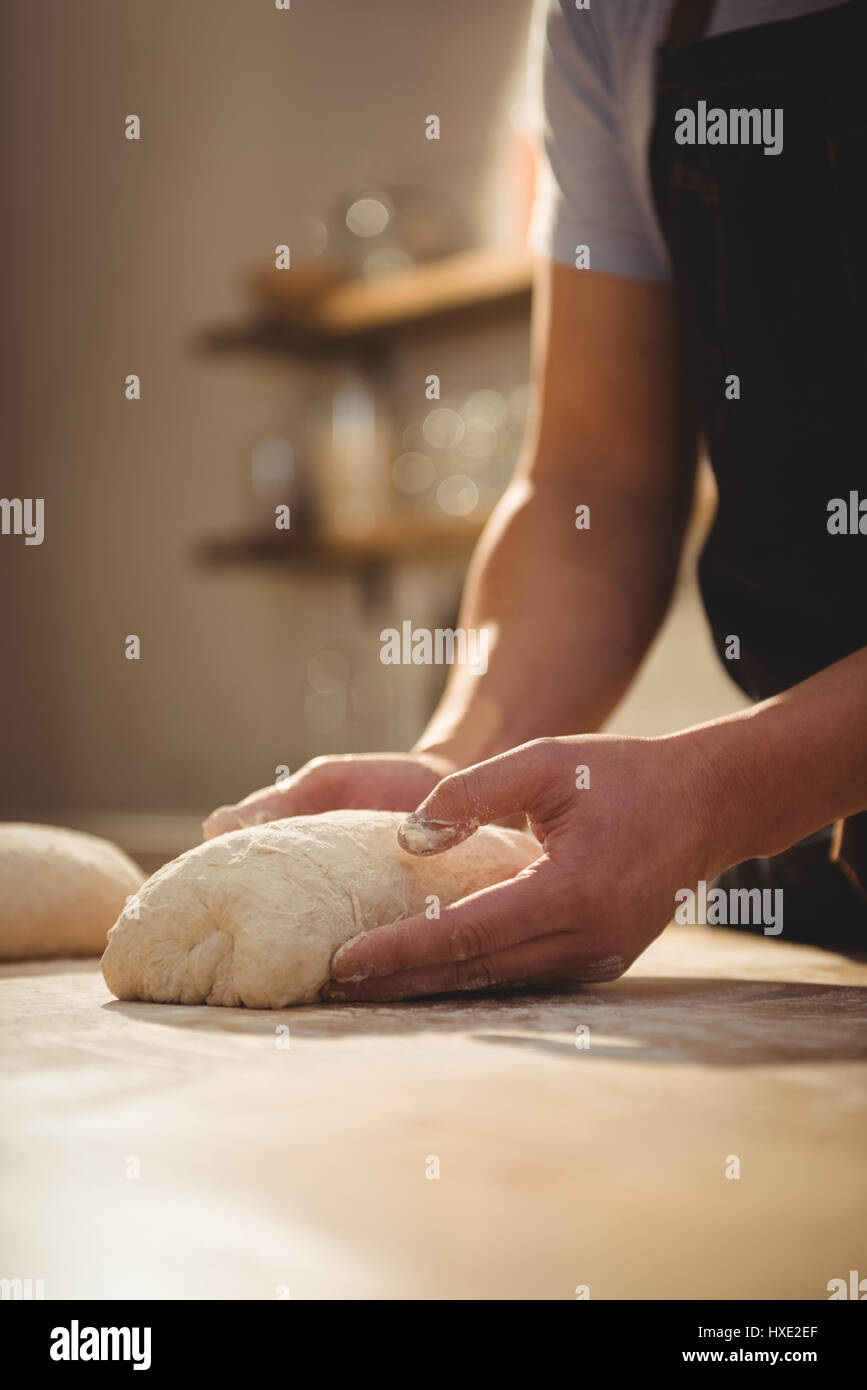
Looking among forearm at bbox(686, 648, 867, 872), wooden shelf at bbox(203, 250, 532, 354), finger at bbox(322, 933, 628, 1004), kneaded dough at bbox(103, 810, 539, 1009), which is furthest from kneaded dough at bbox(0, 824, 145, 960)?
wooden shelf at bbox(203, 250, 532, 354)

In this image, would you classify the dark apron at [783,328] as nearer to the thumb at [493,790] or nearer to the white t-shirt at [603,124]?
the white t-shirt at [603,124]

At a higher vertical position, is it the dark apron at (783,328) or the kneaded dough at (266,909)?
the dark apron at (783,328)

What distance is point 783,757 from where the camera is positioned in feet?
2.94

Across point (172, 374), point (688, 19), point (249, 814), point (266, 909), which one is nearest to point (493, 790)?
point (266, 909)

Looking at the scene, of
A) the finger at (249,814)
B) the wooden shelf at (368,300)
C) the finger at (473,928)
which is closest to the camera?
the finger at (473,928)

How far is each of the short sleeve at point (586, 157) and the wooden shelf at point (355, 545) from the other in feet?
4.56

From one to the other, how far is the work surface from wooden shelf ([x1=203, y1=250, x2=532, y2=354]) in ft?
7.35

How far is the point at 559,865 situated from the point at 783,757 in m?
0.19

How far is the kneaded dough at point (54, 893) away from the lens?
45.1 inches

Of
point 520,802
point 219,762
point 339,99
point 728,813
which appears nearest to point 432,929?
point 520,802

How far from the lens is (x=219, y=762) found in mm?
3602

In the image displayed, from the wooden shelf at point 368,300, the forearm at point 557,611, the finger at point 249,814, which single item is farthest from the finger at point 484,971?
the wooden shelf at point 368,300

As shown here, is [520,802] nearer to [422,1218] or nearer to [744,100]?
[422,1218]
